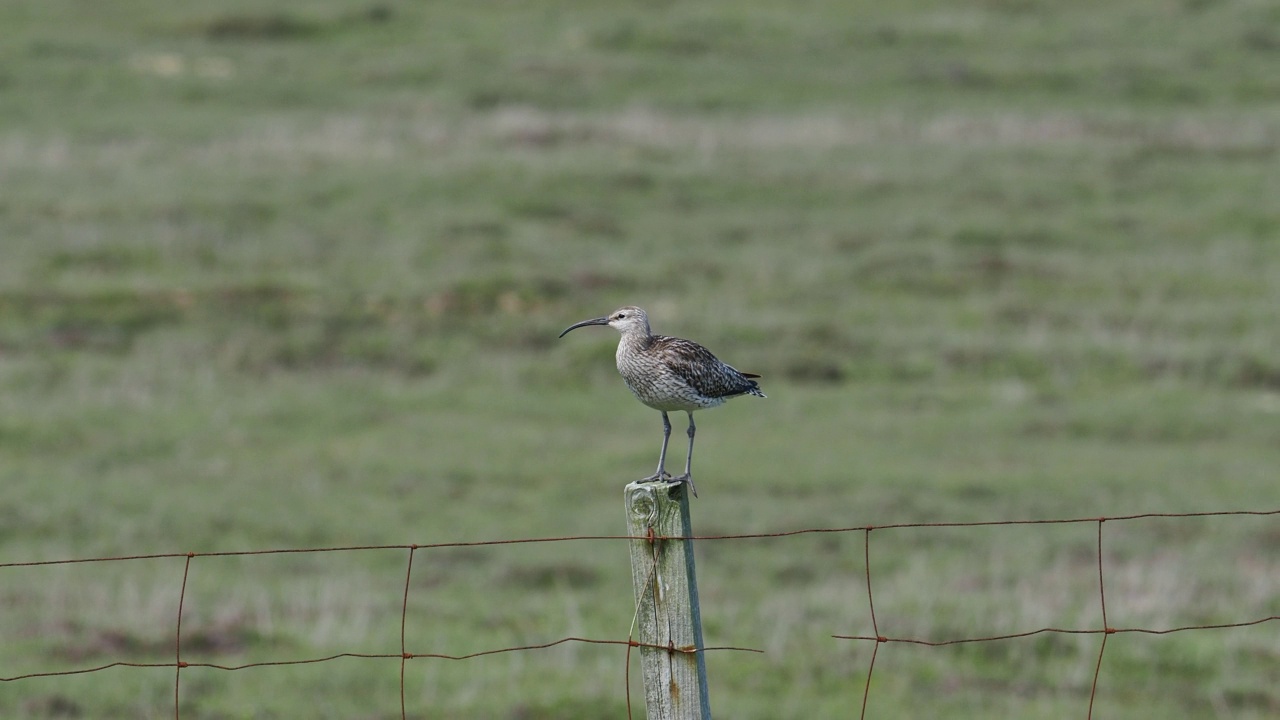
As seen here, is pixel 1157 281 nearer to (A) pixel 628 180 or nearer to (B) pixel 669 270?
(B) pixel 669 270

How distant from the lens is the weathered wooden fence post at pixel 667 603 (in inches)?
222

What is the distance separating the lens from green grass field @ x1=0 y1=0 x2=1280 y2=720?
1338 cm

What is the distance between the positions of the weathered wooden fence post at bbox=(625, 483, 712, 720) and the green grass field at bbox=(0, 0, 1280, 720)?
5.83 m

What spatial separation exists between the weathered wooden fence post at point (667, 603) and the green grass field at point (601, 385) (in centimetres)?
583

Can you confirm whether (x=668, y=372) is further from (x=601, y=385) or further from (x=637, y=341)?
(x=601, y=385)

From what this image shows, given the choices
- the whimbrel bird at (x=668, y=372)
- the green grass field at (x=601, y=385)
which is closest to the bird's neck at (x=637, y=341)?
the whimbrel bird at (x=668, y=372)

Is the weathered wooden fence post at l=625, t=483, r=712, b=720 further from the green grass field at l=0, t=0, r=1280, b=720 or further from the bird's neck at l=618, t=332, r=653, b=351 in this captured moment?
the green grass field at l=0, t=0, r=1280, b=720

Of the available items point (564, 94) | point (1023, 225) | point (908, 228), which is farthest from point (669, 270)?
point (564, 94)

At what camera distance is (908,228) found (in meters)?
35.0

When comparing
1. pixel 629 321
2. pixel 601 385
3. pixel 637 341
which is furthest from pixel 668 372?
pixel 601 385

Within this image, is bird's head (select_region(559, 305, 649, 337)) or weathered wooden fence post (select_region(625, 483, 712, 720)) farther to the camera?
bird's head (select_region(559, 305, 649, 337))

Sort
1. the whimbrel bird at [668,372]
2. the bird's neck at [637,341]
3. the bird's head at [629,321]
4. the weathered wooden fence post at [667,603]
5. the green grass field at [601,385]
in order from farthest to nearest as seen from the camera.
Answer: the green grass field at [601,385]
the bird's head at [629,321]
the bird's neck at [637,341]
the whimbrel bird at [668,372]
the weathered wooden fence post at [667,603]

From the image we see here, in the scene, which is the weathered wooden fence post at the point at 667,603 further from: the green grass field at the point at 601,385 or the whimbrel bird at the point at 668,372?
the green grass field at the point at 601,385

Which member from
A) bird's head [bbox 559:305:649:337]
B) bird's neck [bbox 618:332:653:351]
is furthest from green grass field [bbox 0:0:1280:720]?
bird's neck [bbox 618:332:653:351]
